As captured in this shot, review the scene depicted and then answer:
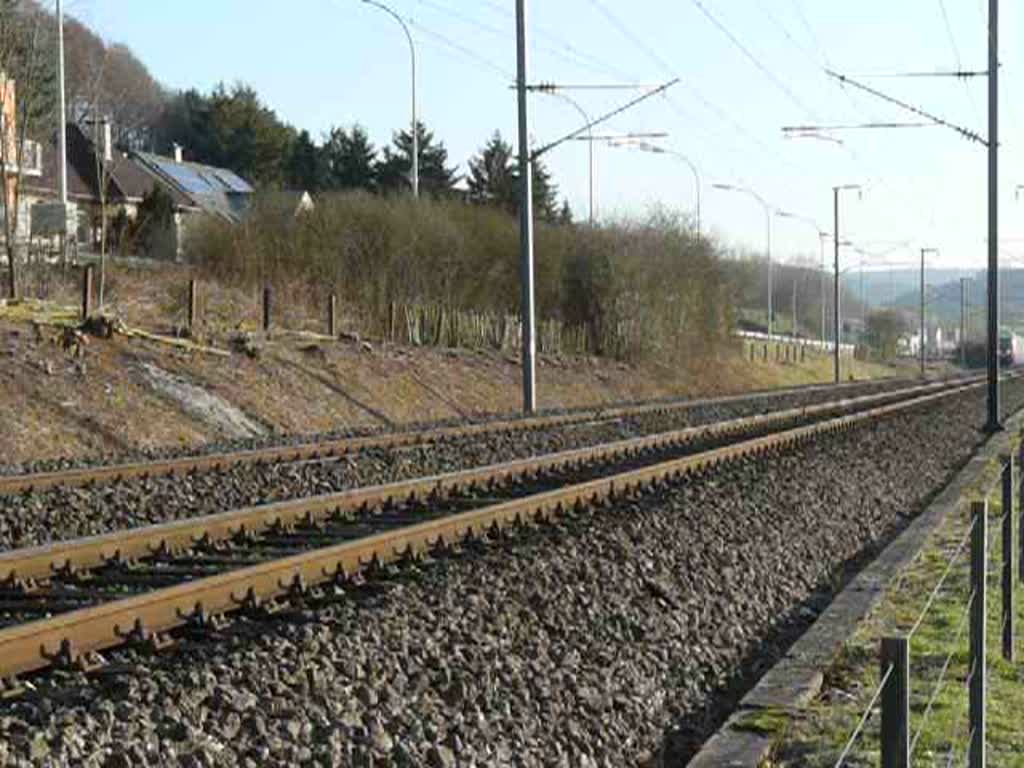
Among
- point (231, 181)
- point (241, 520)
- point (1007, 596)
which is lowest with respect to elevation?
point (1007, 596)

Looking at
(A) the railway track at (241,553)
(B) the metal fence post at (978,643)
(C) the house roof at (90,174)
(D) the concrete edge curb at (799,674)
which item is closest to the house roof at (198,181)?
(C) the house roof at (90,174)

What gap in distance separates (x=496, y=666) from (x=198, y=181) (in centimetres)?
8601

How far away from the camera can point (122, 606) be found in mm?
7910

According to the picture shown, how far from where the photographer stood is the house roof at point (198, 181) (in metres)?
85.8

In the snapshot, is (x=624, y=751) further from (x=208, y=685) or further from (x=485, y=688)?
(x=208, y=685)

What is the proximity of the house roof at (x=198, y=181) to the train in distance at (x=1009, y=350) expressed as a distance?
52.9 m

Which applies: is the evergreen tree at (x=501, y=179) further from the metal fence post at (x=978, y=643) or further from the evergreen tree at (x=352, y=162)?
the metal fence post at (x=978, y=643)

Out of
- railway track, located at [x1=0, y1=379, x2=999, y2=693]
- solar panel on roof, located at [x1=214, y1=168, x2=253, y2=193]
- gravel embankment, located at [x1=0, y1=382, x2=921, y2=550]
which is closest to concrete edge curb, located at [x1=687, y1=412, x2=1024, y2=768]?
railway track, located at [x1=0, y1=379, x2=999, y2=693]

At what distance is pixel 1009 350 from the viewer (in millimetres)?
119062

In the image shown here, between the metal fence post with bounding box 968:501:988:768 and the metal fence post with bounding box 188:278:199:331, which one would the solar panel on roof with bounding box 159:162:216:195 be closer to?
the metal fence post with bounding box 188:278:199:331

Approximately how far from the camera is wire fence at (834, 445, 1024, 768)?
4539mm

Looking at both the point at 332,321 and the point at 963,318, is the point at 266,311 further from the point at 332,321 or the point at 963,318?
the point at 963,318

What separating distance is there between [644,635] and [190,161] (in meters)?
95.5

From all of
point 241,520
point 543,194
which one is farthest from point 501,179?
point 241,520
